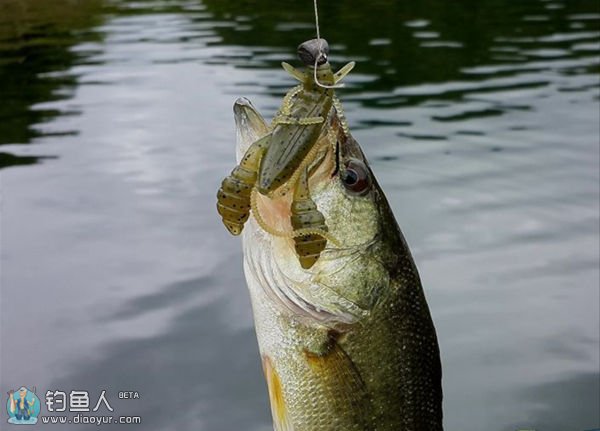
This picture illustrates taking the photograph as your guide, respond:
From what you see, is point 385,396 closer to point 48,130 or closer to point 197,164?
point 197,164

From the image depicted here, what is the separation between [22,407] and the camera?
22.6ft

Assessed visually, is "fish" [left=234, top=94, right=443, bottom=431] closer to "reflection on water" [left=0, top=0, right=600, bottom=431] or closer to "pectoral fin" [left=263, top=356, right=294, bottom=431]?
"pectoral fin" [left=263, top=356, right=294, bottom=431]

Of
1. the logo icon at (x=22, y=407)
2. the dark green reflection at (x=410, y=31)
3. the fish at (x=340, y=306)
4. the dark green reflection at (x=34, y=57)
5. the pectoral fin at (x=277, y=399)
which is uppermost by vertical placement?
the fish at (x=340, y=306)

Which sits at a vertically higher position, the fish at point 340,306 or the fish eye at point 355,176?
the fish eye at point 355,176

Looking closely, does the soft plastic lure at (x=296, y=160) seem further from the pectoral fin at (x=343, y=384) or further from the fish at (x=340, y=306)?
the pectoral fin at (x=343, y=384)

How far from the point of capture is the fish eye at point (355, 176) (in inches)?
104

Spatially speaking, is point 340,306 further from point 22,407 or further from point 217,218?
point 217,218

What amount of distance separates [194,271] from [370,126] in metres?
5.77

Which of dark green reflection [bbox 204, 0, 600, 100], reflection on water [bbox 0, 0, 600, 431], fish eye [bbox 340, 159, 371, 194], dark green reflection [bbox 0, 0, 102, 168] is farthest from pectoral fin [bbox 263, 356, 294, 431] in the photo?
dark green reflection [bbox 204, 0, 600, 100]

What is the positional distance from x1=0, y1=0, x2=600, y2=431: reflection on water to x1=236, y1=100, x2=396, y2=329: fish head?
4.25 meters

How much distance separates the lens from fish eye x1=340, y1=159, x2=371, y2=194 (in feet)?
8.65

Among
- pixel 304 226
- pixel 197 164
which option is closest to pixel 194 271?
pixel 197 164

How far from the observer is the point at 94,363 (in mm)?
7414

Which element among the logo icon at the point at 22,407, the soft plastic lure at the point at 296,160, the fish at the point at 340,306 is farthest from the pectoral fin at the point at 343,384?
the logo icon at the point at 22,407
